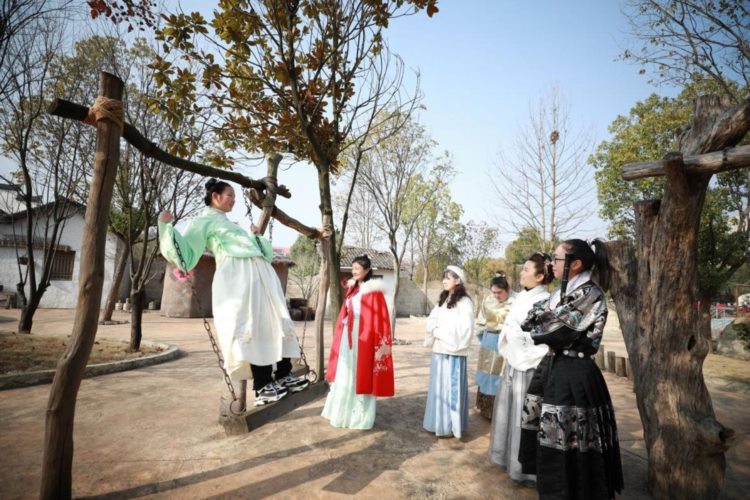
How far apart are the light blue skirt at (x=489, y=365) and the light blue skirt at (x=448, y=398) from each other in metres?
0.71

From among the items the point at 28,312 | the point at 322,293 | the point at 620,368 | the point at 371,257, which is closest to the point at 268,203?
the point at 322,293

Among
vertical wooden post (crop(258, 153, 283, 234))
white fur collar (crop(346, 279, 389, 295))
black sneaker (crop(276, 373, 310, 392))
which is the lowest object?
black sneaker (crop(276, 373, 310, 392))

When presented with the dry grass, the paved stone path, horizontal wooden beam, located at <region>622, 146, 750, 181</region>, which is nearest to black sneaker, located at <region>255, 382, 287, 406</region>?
the paved stone path

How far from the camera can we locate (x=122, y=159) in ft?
32.8

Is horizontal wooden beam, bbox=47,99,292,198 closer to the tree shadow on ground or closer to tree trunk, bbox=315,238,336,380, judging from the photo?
tree trunk, bbox=315,238,336,380

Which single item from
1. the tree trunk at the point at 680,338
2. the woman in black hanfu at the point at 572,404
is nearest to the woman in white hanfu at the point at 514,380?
the woman in black hanfu at the point at 572,404

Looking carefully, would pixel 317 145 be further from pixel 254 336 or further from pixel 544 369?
pixel 544 369

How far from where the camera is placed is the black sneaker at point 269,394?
3691 mm

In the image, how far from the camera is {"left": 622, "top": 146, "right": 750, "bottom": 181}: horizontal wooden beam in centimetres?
273

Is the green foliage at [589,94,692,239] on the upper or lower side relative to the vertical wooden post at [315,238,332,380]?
upper

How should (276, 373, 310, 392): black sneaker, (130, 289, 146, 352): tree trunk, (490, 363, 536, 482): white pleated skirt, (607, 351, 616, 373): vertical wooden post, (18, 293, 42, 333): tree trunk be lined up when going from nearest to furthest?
1. (490, 363, 536, 482): white pleated skirt
2. (276, 373, 310, 392): black sneaker
3. (130, 289, 146, 352): tree trunk
4. (607, 351, 616, 373): vertical wooden post
5. (18, 293, 42, 333): tree trunk

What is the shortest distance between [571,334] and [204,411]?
4.20 metres

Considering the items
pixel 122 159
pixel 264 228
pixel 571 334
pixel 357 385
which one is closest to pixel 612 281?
pixel 571 334

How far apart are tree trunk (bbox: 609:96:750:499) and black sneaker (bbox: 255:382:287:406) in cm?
323
